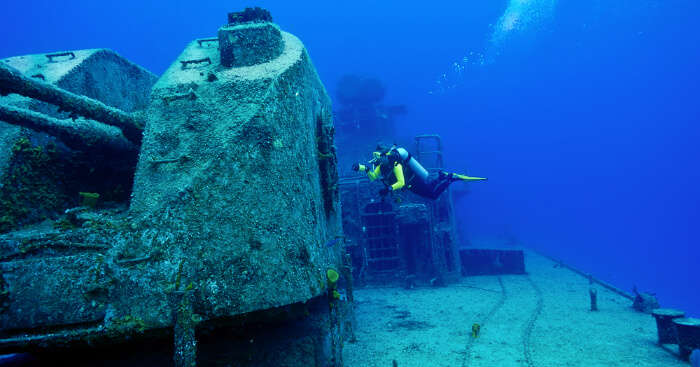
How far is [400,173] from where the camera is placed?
674cm

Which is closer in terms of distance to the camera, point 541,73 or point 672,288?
point 672,288

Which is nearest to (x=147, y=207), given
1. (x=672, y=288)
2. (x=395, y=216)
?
(x=395, y=216)

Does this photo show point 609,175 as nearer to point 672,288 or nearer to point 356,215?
point 672,288

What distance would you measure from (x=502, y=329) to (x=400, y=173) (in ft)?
14.5

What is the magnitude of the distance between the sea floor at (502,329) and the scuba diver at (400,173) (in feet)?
10.4

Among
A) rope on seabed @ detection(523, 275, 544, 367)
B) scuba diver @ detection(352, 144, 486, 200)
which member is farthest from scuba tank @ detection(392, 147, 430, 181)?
rope on seabed @ detection(523, 275, 544, 367)

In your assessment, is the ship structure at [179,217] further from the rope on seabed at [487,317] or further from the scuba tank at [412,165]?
the scuba tank at [412,165]

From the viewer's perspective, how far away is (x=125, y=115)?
3.24m

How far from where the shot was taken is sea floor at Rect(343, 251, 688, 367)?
5930 millimetres

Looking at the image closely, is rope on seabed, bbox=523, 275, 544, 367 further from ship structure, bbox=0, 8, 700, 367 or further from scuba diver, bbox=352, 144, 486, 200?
scuba diver, bbox=352, 144, 486, 200

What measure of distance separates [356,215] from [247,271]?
10.5m

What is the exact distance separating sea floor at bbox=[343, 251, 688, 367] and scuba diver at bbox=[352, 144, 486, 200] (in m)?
3.16

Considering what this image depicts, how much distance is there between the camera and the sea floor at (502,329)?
5.93 m

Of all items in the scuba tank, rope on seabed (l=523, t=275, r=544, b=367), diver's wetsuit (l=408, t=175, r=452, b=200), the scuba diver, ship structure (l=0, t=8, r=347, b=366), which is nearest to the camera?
ship structure (l=0, t=8, r=347, b=366)
